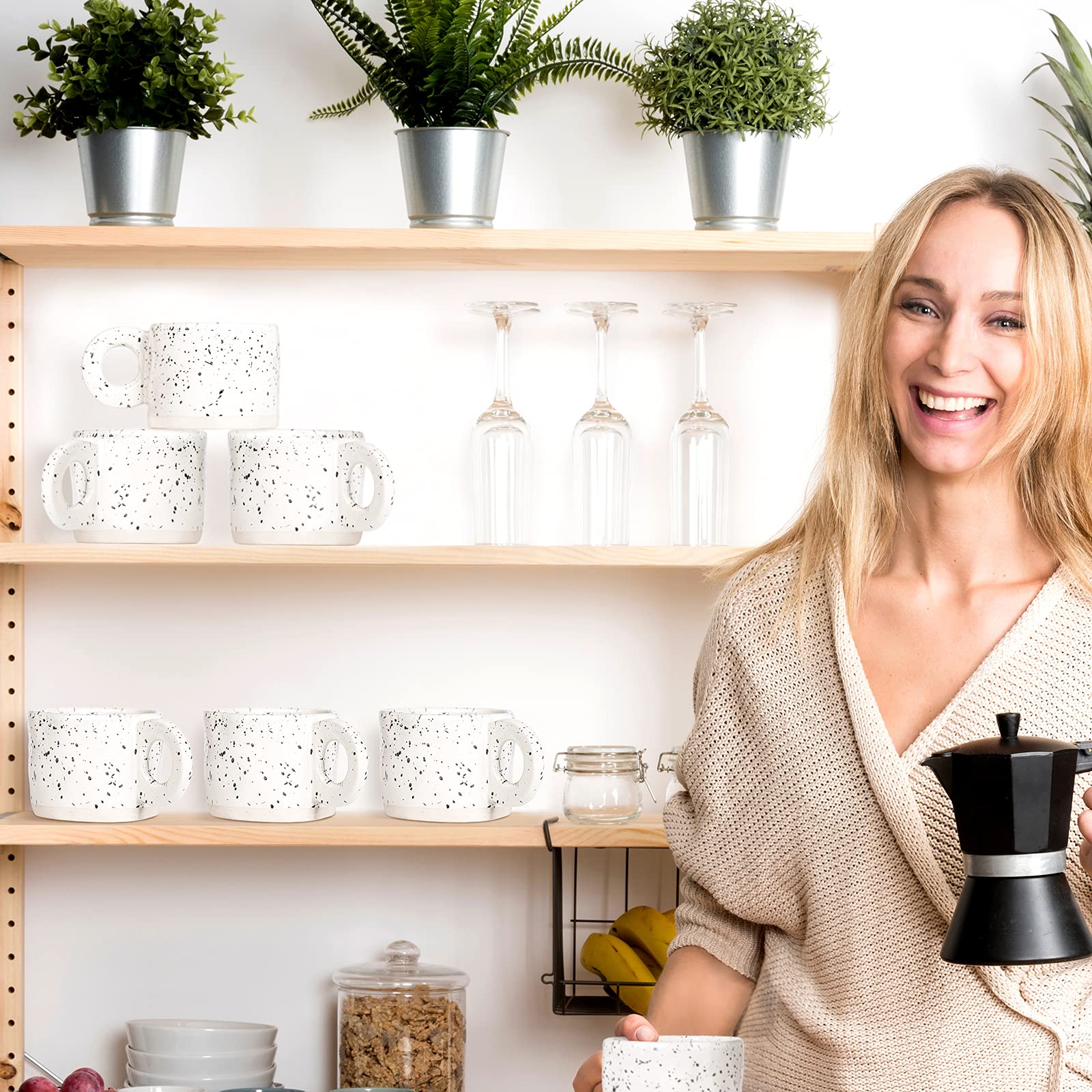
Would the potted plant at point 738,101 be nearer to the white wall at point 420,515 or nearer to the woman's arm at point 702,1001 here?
the white wall at point 420,515

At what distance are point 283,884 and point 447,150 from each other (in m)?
0.84

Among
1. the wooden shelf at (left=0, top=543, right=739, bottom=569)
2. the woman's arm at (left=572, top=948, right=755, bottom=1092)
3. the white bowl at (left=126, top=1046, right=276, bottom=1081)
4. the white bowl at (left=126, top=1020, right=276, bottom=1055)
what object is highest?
the wooden shelf at (left=0, top=543, right=739, bottom=569)

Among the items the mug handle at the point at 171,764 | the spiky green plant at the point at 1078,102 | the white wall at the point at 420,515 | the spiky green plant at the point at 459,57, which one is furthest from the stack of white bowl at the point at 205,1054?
the spiky green plant at the point at 1078,102

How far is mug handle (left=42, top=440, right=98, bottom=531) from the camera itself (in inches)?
56.0

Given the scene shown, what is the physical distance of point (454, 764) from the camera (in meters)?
1.40

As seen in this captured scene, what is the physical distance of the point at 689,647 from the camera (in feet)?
5.26

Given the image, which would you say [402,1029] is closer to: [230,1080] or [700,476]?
[230,1080]

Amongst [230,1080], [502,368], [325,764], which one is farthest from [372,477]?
[230,1080]

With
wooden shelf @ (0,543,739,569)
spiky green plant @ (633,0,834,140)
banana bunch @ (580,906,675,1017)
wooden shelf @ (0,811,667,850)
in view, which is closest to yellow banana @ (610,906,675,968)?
banana bunch @ (580,906,675,1017)

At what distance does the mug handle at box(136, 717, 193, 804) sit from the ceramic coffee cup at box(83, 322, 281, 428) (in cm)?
32

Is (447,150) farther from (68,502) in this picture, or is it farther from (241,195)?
(68,502)

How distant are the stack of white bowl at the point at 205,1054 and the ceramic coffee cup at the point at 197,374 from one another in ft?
2.07

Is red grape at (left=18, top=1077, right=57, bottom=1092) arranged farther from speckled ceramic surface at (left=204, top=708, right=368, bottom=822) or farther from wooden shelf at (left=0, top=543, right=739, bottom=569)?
wooden shelf at (left=0, top=543, right=739, bottom=569)

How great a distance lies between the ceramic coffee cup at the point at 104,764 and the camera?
1.41 metres
